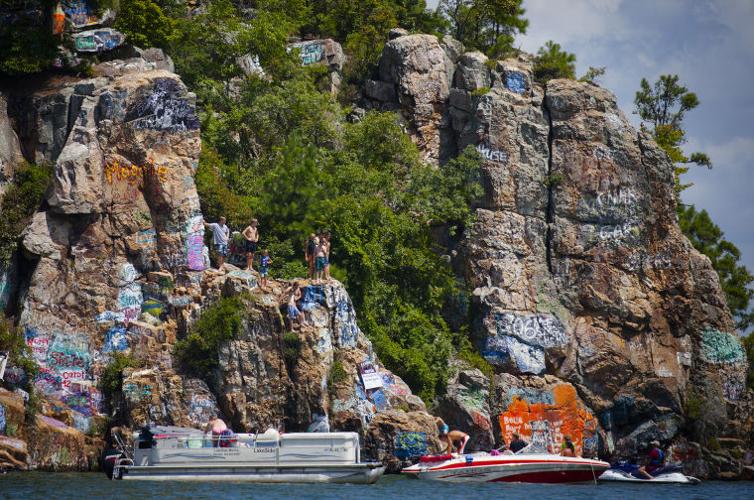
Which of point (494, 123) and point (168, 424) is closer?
point (168, 424)

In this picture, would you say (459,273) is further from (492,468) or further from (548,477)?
(548,477)

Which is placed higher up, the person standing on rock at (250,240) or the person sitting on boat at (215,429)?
the person standing on rock at (250,240)

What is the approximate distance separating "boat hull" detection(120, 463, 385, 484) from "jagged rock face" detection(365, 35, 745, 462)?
1238 centimetres

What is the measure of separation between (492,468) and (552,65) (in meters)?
21.1

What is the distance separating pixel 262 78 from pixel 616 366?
62.7 feet

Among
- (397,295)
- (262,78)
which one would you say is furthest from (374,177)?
(262,78)

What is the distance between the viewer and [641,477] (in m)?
38.2

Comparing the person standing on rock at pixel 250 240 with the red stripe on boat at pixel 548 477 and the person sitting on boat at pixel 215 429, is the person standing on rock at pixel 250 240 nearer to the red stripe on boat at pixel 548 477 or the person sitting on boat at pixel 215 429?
the person sitting on boat at pixel 215 429

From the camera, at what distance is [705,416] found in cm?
4444

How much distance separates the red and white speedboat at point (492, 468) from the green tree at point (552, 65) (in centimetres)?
1958

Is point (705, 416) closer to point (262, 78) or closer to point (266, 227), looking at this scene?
point (266, 227)

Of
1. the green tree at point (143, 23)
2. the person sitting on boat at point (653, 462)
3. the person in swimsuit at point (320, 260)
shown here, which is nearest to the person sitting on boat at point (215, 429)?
the person in swimsuit at point (320, 260)

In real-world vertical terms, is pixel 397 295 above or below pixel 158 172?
below

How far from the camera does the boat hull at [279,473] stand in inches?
1265
